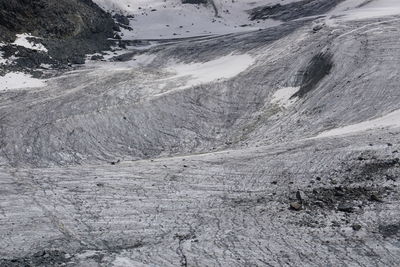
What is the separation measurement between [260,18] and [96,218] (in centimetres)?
3962

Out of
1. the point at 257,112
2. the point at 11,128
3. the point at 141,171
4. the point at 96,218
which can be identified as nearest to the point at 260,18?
the point at 257,112

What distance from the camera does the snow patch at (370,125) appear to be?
Result: 48.9 ft

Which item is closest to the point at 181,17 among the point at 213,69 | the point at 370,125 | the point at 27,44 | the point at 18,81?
the point at 27,44

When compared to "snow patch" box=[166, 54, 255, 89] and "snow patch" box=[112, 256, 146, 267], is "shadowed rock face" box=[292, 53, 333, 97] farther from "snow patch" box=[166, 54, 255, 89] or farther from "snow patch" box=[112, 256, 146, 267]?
"snow patch" box=[112, 256, 146, 267]

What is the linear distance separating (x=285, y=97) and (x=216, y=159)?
27.9 ft

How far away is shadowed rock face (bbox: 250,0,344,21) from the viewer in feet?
137

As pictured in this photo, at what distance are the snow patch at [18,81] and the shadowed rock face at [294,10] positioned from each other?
25.7 metres

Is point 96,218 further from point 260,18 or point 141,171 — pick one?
point 260,18

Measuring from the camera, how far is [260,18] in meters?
47.0

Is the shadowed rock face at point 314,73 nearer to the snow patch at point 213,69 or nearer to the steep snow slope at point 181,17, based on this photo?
the snow patch at point 213,69

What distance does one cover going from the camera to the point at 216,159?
14242mm

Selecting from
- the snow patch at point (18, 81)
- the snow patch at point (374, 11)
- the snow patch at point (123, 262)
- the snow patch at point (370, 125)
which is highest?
the snow patch at point (374, 11)

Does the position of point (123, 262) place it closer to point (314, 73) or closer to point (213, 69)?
point (314, 73)

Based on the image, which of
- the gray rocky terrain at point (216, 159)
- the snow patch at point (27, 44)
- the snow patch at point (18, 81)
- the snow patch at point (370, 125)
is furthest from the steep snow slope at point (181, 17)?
the snow patch at point (370, 125)
